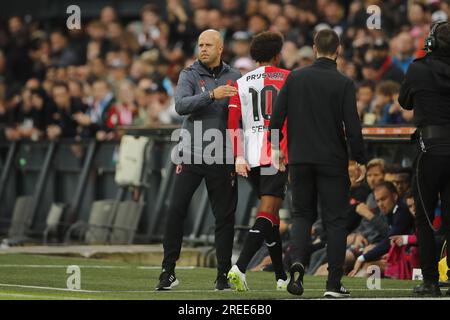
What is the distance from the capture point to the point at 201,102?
12.1 metres

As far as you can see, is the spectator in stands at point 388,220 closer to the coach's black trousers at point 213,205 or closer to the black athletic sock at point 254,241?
the black athletic sock at point 254,241

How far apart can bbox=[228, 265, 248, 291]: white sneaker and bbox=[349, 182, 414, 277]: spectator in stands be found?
351 centimetres

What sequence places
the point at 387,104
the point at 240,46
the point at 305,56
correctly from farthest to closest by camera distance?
the point at 240,46 < the point at 305,56 < the point at 387,104

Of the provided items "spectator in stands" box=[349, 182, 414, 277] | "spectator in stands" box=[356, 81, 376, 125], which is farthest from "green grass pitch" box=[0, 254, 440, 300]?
"spectator in stands" box=[356, 81, 376, 125]

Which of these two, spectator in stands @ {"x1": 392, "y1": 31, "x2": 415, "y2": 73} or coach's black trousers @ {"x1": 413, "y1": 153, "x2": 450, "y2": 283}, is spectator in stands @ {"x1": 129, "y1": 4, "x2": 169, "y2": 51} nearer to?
spectator in stands @ {"x1": 392, "y1": 31, "x2": 415, "y2": 73}

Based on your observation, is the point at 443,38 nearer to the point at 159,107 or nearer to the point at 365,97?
the point at 365,97

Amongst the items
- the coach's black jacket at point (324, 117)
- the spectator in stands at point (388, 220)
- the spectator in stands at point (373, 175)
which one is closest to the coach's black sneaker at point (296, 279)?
the coach's black jacket at point (324, 117)

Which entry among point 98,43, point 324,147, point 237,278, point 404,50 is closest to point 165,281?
point 237,278

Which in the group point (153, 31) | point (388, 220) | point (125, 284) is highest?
point (153, 31)

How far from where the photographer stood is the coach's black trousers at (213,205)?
12.3 metres

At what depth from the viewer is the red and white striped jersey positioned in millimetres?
12352

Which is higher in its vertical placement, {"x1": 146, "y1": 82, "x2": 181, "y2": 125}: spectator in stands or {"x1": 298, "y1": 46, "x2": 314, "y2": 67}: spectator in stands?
{"x1": 298, "y1": 46, "x2": 314, "y2": 67}: spectator in stands

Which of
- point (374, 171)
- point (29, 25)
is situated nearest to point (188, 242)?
point (374, 171)

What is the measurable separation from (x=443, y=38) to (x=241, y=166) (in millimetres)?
2070
